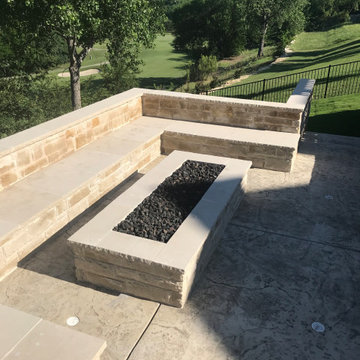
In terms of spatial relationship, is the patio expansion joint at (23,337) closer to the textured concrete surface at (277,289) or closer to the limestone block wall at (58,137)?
the textured concrete surface at (277,289)

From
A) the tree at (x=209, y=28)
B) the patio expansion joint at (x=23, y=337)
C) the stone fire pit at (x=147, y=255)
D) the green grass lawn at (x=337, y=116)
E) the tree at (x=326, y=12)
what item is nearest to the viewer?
the patio expansion joint at (x=23, y=337)

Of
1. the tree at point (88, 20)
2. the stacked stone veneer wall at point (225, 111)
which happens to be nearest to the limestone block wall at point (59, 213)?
the stacked stone veneer wall at point (225, 111)

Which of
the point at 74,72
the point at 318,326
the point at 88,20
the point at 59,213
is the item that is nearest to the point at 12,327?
the point at 59,213

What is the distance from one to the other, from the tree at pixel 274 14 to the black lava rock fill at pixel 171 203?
113 feet

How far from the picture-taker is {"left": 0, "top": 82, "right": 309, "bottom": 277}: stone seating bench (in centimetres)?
556

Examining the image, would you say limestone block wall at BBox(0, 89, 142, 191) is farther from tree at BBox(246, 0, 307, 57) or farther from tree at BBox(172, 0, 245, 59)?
tree at BBox(172, 0, 245, 59)

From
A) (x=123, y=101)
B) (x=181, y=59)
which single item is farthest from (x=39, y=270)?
(x=181, y=59)

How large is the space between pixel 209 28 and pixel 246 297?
41.6 m

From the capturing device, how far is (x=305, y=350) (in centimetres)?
394

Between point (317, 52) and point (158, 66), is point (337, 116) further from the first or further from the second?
point (158, 66)

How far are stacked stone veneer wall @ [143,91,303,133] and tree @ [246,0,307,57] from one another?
31091mm

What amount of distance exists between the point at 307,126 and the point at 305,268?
6989 mm

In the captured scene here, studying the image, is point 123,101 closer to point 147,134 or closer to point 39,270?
point 147,134

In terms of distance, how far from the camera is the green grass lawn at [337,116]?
35.1ft
